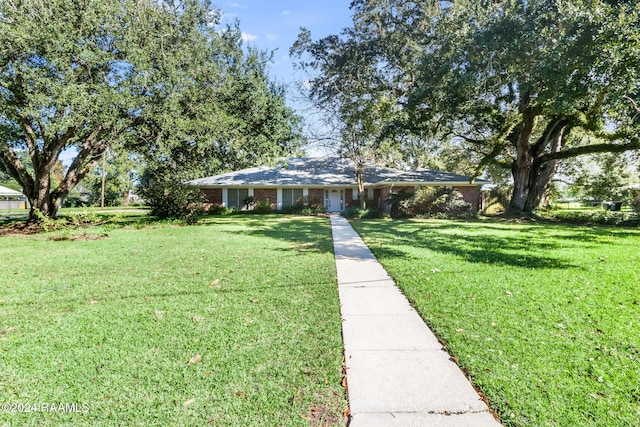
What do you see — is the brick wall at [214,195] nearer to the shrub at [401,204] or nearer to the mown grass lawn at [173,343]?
the shrub at [401,204]

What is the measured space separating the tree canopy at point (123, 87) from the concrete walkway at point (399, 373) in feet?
37.3

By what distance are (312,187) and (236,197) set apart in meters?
5.78

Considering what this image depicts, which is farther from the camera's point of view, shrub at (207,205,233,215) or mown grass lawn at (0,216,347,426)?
shrub at (207,205,233,215)

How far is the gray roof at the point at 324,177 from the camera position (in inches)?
917

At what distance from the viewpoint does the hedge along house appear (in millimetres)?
23828

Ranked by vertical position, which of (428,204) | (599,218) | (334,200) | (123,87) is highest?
(123,87)

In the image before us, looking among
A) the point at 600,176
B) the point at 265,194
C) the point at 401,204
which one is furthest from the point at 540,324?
the point at 600,176

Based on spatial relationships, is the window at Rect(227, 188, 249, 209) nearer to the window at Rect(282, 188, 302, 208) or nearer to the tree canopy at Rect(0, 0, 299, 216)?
the window at Rect(282, 188, 302, 208)

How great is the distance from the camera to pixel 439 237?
1096cm

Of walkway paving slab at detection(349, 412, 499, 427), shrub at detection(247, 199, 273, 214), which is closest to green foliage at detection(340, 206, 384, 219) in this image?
shrub at detection(247, 199, 273, 214)

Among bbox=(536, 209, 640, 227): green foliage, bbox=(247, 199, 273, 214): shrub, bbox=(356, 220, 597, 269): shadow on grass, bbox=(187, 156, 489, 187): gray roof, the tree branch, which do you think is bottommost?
bbox=(356, 220, 597, 269): shadow on grass

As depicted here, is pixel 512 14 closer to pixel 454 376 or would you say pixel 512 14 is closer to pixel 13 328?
pixel 454 376

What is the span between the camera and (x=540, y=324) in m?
3.86

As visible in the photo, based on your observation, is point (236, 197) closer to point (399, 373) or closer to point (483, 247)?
point (483, 247)
